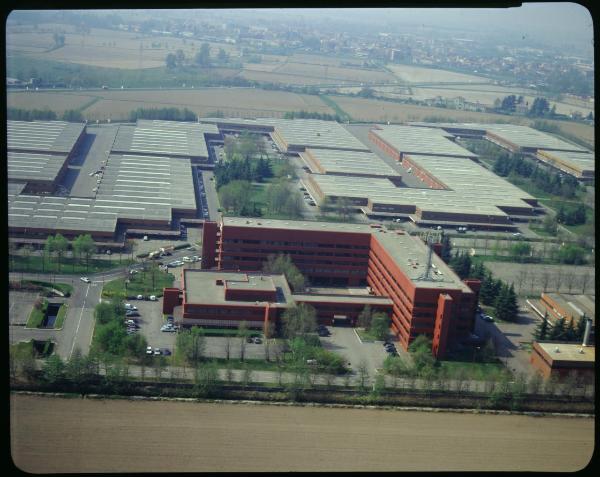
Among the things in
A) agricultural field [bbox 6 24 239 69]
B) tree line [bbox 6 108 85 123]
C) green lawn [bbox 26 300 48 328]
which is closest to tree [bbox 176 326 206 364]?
green lawn [bbox 26 300 48 328]

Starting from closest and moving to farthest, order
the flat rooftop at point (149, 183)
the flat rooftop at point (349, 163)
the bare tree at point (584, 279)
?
the bare tree at point (584, 279), the flat rooftop at point (149, 183), the flat rooftop at point (349, 163)

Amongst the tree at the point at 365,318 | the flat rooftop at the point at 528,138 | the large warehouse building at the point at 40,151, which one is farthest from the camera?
the flat rooftop at the point at 528,138

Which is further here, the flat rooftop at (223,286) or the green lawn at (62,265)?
the green lawn at (62,265)

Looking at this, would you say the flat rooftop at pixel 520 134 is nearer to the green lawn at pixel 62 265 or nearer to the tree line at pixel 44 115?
the tree line at pixel 44 115

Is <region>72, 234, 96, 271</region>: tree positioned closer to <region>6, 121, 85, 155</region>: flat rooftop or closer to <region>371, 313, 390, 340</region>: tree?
<region>371, 313, 390, 340</region>: tree

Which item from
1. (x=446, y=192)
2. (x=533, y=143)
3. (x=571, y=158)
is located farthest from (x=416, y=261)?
(x=533, y=143)

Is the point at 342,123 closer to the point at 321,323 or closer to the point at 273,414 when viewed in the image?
the point at 321,323

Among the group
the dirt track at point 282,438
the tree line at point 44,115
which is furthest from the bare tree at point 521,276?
the tree line at point 44,115
